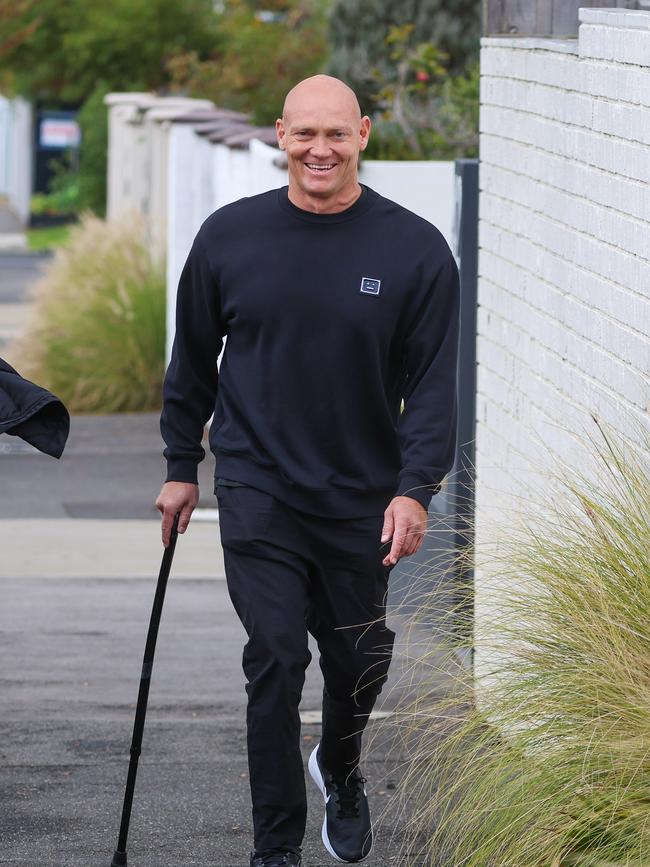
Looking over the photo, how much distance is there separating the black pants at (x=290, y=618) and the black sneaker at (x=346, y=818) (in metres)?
0.24

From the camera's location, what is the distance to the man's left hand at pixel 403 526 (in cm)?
425

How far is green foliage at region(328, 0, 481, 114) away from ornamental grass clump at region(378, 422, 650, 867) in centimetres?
1204

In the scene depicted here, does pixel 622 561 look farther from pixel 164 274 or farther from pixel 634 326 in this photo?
pixel 164 274

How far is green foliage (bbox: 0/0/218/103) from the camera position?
39.4 m

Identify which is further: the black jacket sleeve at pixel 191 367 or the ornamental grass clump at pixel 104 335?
the ornamental grass clump at pixel 104 335

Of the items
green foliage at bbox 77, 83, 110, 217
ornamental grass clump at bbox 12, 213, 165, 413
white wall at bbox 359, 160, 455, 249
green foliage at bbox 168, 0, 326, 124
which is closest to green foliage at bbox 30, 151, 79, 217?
green foliage at bbox 77, 83, 110, 217

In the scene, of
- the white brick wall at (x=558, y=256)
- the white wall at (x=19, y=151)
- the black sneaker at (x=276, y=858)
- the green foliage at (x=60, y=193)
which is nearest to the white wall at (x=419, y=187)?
the white brick wall at (x=558, y=256)

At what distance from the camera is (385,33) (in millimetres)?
16953

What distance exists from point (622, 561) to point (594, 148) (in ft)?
4.70

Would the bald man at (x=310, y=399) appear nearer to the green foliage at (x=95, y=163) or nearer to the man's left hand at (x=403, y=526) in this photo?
the man's left hand at (x=403, y=526)

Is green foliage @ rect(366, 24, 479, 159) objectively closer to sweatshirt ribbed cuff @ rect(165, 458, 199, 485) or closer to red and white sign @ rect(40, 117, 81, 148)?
sweatshirt ribbed cuff @ rect(165, 458, 199, 485)

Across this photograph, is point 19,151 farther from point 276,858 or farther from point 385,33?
point 276,858

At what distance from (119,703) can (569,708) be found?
2789mm

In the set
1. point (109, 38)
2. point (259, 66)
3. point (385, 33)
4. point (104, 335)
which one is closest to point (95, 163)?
point (109, 38)
